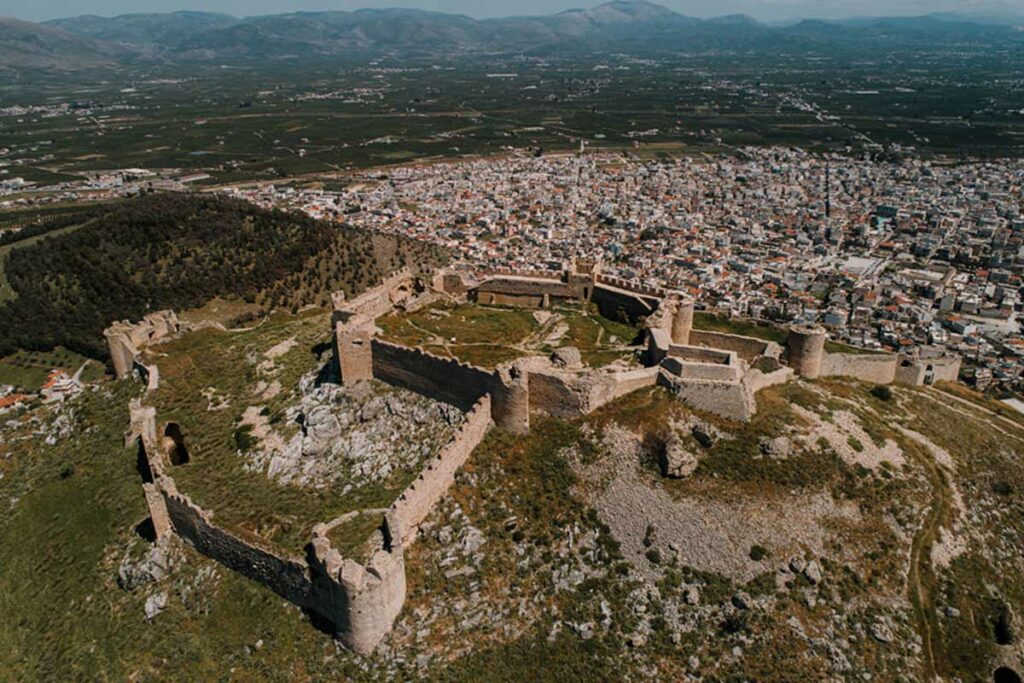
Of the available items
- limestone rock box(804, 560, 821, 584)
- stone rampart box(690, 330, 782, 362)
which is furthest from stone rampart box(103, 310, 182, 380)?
limestone rock box(804, 560, 821, 584)

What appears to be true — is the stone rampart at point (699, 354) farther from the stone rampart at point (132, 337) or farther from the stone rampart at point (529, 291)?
the stone rampart at point (132, 337)

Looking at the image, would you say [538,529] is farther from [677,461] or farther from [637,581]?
[677,461]

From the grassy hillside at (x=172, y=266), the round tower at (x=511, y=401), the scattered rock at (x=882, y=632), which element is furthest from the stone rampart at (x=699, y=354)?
the grassy hillside at (x=172, y=266)

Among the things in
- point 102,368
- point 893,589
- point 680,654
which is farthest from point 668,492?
point 102,368

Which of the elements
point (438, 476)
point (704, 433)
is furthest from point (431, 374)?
point (704, 433)

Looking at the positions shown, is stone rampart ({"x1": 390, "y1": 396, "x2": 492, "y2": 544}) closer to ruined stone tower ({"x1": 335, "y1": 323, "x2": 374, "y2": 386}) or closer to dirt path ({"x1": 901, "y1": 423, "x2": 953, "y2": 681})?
ruined stone tower ({"x1": 335, "y1": 323, "x2": 374, "y2": 386})

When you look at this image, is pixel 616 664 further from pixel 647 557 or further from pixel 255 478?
pixel 255 478
